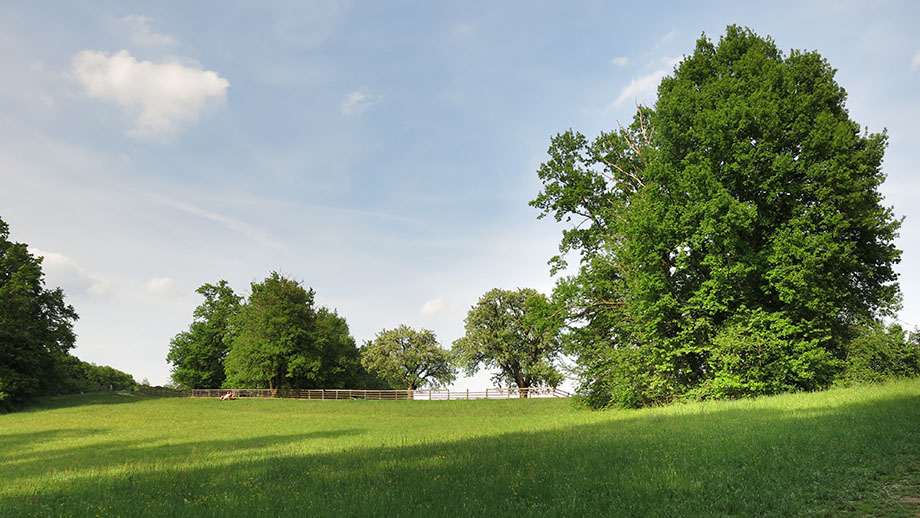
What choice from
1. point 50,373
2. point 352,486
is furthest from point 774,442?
point 50,373

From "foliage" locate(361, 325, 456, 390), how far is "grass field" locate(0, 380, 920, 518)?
49136 millimetres

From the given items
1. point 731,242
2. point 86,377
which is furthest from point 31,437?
point 86,377

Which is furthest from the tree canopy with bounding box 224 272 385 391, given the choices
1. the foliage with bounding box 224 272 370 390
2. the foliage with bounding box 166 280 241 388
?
the foliage with bounding box 166 280 241 388

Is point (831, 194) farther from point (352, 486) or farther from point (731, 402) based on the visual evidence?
point (352, 486)

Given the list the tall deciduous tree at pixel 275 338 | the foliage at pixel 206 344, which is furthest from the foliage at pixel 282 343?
the foliage at pixel 206 344

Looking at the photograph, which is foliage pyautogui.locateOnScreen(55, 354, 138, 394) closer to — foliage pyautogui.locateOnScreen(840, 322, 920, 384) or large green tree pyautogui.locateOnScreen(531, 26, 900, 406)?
large green tree pyautogui.locateOnScreen(531, 26, 900, 406)

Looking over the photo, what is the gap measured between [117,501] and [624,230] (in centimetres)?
2459

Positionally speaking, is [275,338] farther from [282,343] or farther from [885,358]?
[885,358]

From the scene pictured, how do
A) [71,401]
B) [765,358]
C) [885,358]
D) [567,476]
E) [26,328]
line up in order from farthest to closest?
1. [71,401]
2. [26,328]
3. [765,358]
4. [885,358]
5. [567,476]

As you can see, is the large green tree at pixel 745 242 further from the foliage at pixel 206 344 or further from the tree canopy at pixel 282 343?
the foliage at pixel 206 344

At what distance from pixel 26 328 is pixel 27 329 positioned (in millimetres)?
342

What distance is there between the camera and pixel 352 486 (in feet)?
35.6

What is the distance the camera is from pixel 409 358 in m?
71.2

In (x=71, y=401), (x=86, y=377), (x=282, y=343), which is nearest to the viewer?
(x=71, y=401)
